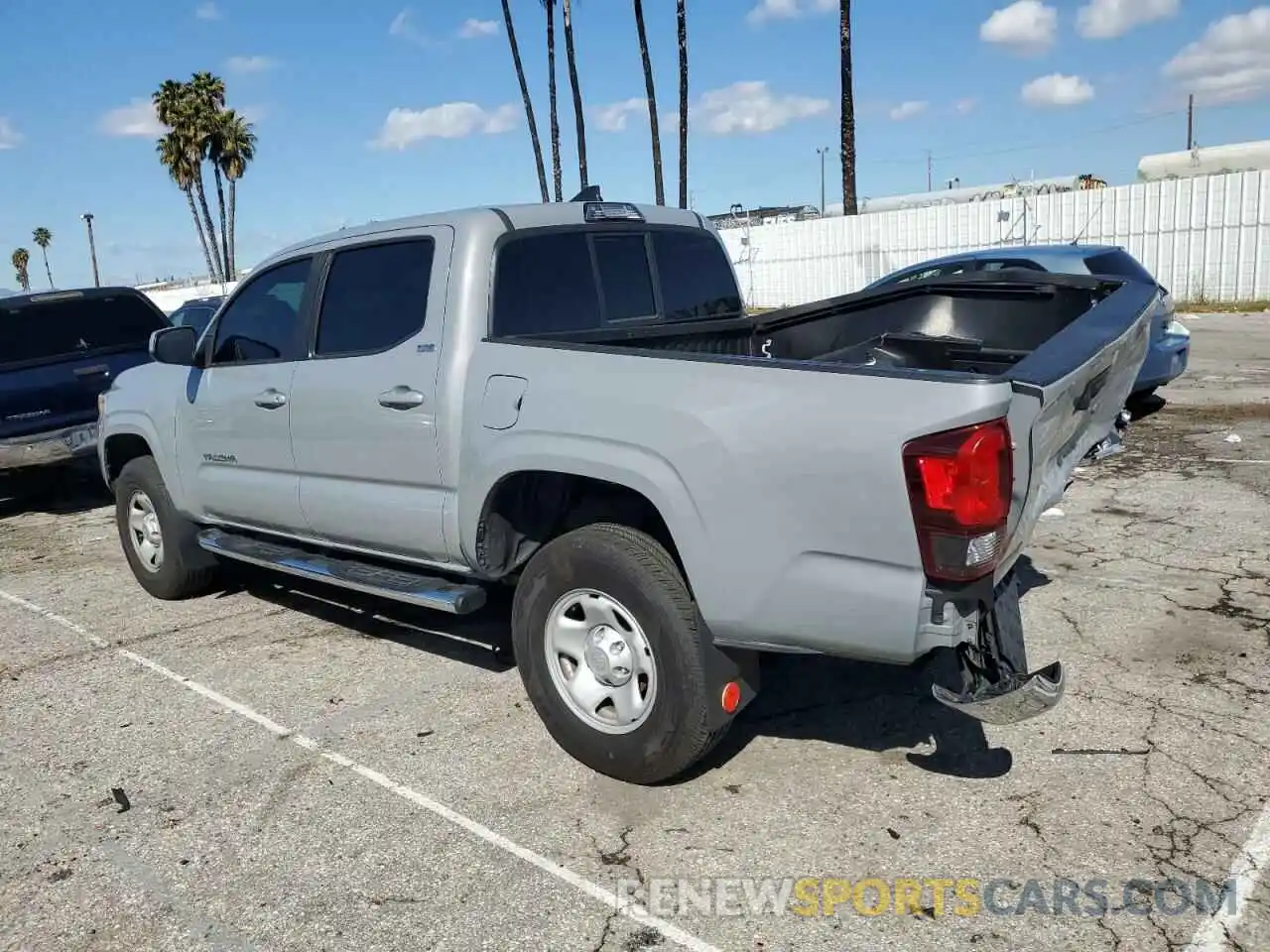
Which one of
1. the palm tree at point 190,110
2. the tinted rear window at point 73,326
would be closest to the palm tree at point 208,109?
the palm tree at point 190,110

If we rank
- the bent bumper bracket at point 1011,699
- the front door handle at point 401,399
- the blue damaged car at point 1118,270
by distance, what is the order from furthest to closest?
1. the blue damaged car at point 1118,270
2. the front door handle at point 401,399
3. the bent bumper bracket at point 1011,699

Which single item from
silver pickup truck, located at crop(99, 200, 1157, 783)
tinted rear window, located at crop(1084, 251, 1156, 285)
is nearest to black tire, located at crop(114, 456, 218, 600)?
silver pickup truck, located at crop(99, 200, 1157, 783)

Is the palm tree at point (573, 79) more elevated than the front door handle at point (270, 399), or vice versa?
the palm tree at point (573, 79)

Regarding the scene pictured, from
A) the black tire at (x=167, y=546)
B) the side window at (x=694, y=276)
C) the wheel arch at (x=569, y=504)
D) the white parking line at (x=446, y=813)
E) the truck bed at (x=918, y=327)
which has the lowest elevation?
the white parking line at (x=446, y=813)

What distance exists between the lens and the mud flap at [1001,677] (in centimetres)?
299

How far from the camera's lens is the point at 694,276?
16.8ft

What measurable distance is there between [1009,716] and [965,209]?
23.8 m

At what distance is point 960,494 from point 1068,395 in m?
0.63

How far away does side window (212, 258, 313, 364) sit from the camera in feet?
16.2

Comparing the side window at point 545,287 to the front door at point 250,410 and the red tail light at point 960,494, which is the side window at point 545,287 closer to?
the front door at point 250,410

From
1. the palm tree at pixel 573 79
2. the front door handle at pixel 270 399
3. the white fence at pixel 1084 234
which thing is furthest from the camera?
the palm tree at pixel 573 79

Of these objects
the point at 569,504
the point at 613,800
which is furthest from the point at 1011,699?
the point at 569,504

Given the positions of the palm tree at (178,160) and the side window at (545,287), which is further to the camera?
the palm tree at (178,160)

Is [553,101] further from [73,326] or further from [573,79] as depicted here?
[73,326]
